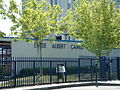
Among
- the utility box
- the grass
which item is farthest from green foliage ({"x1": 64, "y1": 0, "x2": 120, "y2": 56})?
the utility box

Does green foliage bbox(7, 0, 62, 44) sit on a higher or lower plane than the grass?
higher

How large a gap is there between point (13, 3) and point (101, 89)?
35.3 feet

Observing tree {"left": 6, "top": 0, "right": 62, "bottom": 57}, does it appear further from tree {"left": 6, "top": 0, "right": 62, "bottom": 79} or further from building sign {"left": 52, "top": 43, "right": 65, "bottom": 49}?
building sign {"left": 52, "top": 43, "right": 65, "bottom": 49}

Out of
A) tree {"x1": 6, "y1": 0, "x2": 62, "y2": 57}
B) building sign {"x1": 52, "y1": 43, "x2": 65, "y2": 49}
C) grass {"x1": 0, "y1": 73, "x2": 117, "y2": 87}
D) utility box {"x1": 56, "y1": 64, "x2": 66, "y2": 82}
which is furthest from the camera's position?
building sign {"x1": 52, "y1": 43, "x2": 65, "y2": 49}

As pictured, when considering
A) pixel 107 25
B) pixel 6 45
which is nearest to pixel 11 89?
pixel 107 25

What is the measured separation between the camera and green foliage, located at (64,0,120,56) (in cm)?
2930

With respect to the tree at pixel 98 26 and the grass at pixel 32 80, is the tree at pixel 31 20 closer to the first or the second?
the grass at pixel 32 80

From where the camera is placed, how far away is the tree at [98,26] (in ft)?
96.1

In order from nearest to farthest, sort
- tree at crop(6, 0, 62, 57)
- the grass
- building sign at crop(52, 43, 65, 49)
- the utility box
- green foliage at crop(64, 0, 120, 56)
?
1. the grass
2. the utility box
3. tree at crop(6, 0, 62, 57)
4. green foliage at crop(64, 0, 120, 56)
5. building sign at crop(52, 43, 65, 49)

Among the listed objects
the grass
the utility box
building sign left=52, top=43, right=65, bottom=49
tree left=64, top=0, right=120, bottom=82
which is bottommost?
the grass

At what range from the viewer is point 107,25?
29406 millimetres

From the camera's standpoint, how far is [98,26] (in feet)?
96.1

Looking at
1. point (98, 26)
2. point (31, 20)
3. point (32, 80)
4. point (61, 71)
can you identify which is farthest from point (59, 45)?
point (32, 80)

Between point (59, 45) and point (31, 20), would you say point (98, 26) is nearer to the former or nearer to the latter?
point (59, 45)
